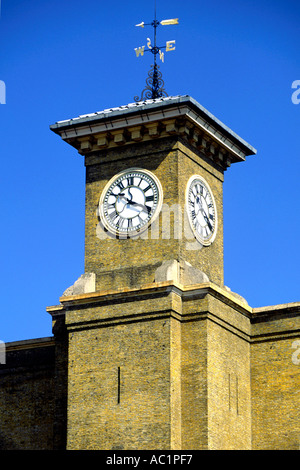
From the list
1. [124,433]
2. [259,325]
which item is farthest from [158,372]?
[259,325]

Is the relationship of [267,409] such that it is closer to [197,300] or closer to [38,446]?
[197,300]

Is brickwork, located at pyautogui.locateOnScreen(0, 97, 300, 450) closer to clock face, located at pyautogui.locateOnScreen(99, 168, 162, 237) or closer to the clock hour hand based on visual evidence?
clock face, located at pyautogui.locateOnScreen(99, 168, 162, 237)

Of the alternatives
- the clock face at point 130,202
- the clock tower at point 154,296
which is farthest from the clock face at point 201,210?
the clock face at point 130,202

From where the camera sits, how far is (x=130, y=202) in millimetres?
53688

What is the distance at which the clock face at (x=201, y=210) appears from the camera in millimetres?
53625

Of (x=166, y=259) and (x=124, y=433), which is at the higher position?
(x=166, y=259)

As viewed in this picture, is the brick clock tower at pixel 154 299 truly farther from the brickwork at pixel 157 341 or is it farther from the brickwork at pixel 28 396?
the brickwork at pixel 28 396

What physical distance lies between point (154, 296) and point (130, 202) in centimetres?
431

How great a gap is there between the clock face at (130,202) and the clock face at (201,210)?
1.36m

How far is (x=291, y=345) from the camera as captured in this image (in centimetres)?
5347

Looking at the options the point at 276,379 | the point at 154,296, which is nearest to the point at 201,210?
the point at 154,296

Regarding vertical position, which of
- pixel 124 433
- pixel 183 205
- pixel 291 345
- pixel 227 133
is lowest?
pixel 124 433

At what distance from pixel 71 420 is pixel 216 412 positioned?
5.25 metres

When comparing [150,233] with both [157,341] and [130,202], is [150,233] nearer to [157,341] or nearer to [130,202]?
[130,202]
